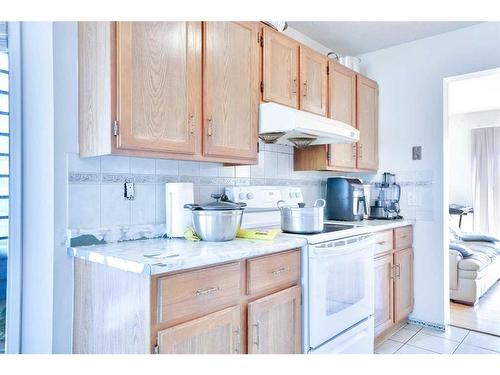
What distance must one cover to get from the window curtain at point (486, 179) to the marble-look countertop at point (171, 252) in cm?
523

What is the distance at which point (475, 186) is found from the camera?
19.0ft

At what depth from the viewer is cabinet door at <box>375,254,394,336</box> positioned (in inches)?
100.0

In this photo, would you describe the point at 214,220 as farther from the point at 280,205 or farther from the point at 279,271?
the point at 280,205

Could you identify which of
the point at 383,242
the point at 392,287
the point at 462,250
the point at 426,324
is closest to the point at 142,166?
the point at 383,242

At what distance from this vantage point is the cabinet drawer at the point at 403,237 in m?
2.79

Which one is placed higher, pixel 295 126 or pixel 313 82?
pixel 313 82

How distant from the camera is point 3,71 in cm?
159

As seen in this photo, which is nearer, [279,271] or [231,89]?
[279,271]

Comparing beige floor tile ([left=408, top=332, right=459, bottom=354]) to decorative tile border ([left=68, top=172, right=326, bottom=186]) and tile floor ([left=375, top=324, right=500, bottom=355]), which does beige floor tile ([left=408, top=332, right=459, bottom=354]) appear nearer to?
tile floor ([left=375, top=324, right=500, bottom=355])

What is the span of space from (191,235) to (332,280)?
0.82m

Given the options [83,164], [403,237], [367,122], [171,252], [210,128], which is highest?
[367,122]
